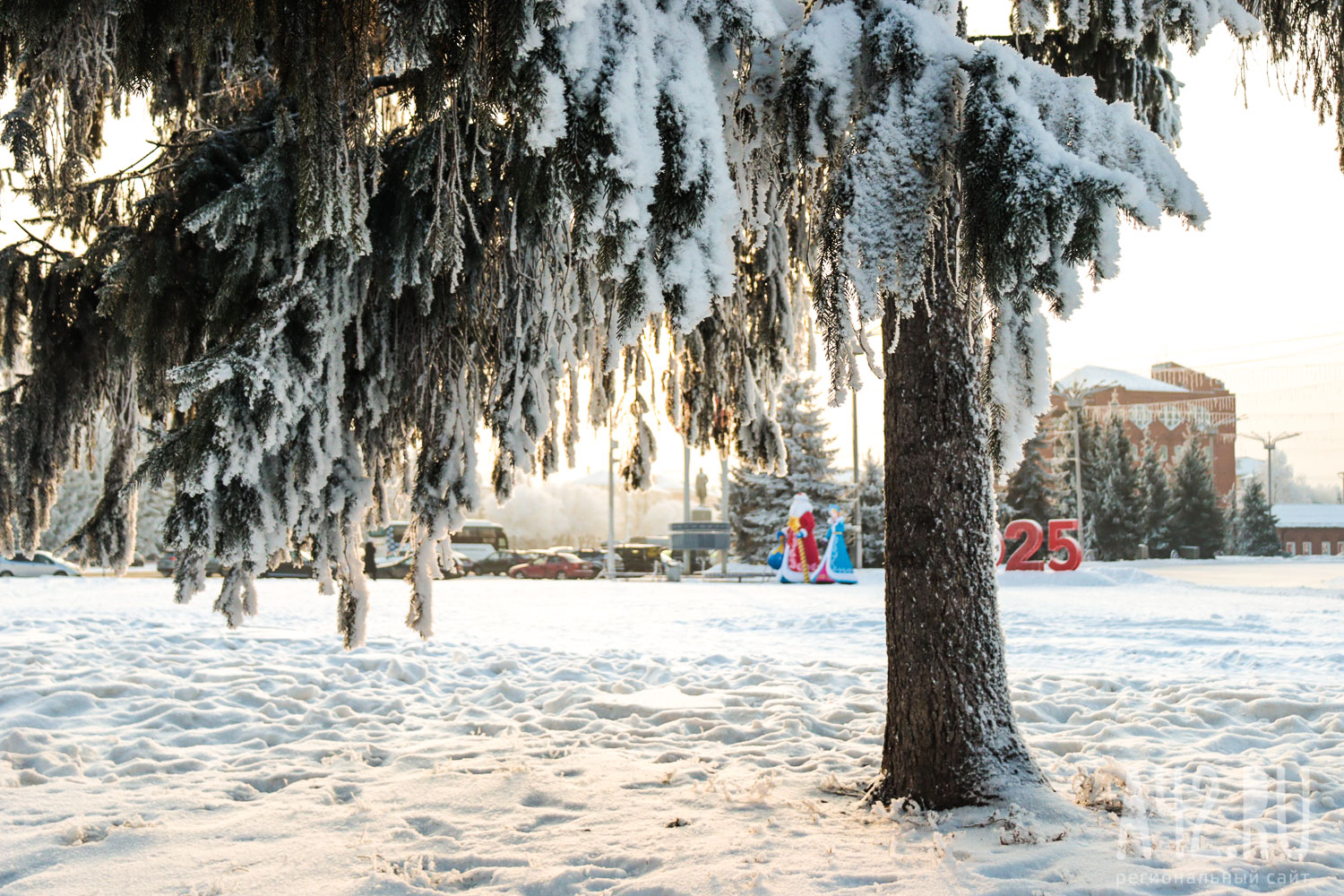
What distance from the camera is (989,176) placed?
2.52 meters

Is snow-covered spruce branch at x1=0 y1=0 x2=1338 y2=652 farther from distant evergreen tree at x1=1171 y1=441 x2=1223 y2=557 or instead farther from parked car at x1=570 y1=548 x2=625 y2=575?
distant evergreen tree at x1=1171 y1=441 x2=1223 y2=557

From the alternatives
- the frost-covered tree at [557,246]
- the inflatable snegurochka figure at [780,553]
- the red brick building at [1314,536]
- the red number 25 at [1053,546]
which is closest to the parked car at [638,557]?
the inflatable snegurochka figure at [780,553]

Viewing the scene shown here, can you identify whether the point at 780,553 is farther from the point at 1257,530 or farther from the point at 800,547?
the point at 1257,530

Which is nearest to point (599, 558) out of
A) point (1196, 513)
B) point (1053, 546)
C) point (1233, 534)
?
point (1053, 546)

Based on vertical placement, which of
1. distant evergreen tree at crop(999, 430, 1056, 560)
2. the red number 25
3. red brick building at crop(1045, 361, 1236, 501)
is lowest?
the red number 25

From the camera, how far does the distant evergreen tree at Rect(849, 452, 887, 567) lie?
36.5 m

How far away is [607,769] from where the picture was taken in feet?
15.7

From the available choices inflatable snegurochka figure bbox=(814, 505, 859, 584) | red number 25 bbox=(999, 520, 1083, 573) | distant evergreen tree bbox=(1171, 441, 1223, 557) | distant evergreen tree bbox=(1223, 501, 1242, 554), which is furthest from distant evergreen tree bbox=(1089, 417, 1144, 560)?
inflatable snegurochka figure bbox=(814, 505, 859, 584)

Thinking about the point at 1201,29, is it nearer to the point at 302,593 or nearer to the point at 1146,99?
the point at 1146,99

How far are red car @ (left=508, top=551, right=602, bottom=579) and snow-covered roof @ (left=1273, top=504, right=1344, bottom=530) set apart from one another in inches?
2105

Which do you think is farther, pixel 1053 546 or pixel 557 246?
pixel 1053 546

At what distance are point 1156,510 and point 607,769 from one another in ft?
161

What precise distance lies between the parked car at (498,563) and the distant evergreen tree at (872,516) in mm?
12579

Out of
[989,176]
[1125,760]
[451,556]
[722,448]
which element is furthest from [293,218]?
[1125,760]
